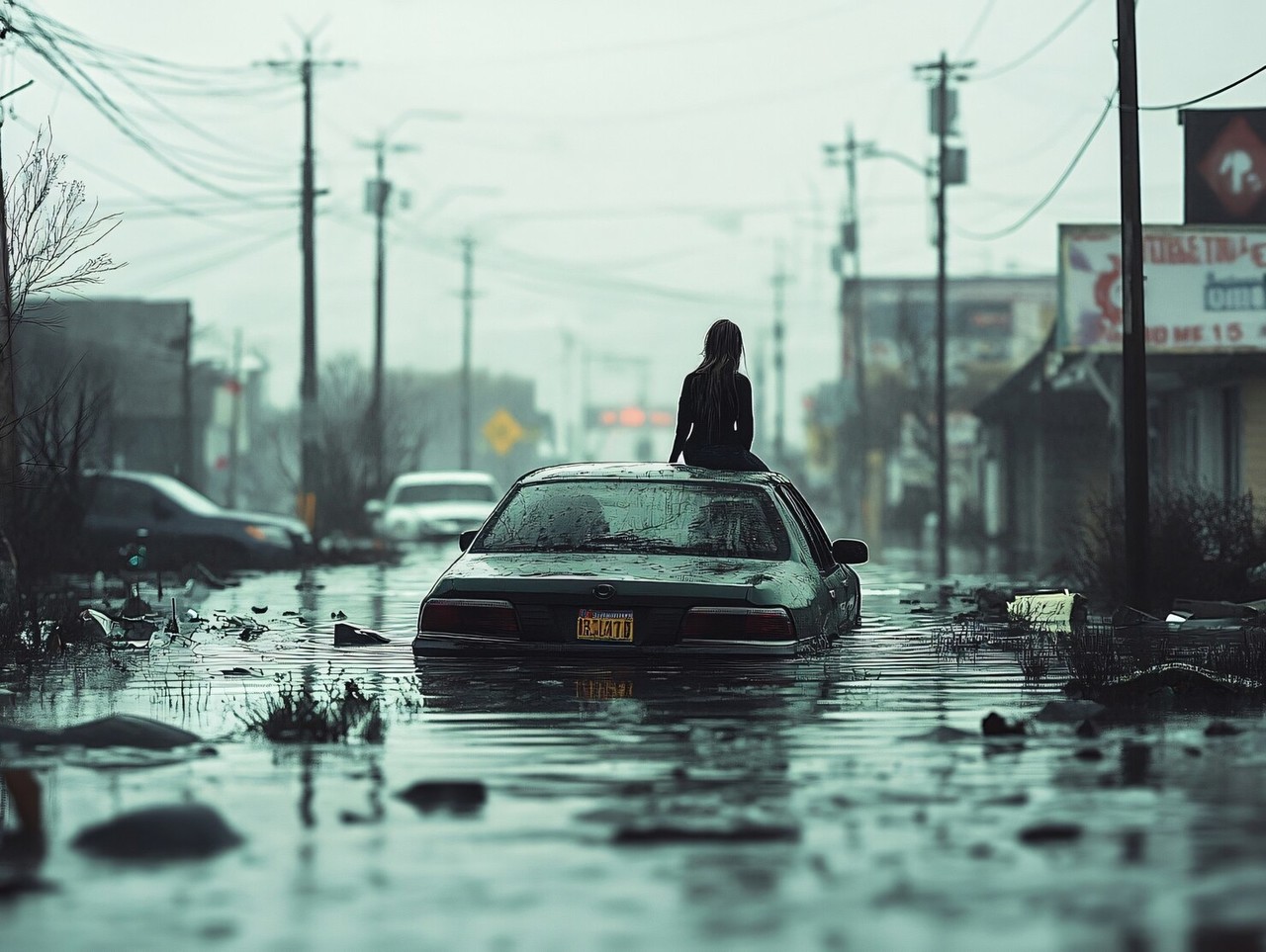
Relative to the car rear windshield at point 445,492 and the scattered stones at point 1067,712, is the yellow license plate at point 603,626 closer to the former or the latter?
the scattered stones at point 1067,712

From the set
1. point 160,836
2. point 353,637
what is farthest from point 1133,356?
point 160,836

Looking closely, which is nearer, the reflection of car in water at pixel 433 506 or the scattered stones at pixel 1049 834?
the scattered stones at pixel 1049 834

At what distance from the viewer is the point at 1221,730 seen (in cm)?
931

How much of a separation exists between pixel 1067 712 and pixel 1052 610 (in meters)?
7.08

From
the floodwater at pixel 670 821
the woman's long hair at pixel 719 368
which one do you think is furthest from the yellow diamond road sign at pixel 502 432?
the floodwater at pixel 670 821

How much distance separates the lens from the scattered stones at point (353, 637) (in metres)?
14.8

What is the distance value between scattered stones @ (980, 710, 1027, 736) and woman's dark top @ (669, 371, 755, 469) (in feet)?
14.1

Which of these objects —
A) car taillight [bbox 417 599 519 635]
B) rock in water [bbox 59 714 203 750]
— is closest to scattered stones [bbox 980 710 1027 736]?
car taillight [bbox 417 599 519 635]

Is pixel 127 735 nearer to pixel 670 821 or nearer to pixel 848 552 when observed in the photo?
pixel 670 821

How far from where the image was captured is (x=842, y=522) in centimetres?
7412

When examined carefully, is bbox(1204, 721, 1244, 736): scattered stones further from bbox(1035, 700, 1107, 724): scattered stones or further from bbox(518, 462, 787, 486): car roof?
bbox(518, 462, 787, 486): car roof

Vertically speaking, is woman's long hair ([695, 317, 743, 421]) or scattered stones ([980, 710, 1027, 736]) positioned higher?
woman's long hair ([695, 317, 743, 421])

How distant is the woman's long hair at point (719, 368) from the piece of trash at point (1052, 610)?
363 centimetres

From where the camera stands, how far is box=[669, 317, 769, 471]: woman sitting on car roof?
1334 centimetres
